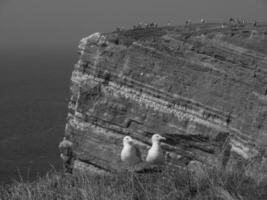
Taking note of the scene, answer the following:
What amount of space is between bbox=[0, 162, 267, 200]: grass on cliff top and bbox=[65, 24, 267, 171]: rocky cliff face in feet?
39.3

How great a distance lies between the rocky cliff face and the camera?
2161 centimetres

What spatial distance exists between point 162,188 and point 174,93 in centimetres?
1631

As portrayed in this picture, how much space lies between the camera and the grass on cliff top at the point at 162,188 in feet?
23.8

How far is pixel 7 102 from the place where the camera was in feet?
242

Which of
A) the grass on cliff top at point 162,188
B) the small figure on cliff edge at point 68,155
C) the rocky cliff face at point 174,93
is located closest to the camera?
the grass on cliff top at point 162,188

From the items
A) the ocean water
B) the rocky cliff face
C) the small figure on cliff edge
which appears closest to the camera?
the rocky cliff face

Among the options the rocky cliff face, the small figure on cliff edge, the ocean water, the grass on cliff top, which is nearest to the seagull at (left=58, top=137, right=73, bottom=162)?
the small figure on cliff edge

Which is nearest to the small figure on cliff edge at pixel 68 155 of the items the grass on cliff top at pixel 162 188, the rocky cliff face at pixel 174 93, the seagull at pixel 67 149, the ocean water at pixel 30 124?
the seagull at pixel 67 149

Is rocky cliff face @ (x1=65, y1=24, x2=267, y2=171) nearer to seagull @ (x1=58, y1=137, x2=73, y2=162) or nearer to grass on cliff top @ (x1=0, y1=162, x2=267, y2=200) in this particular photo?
seagull @ (x1=58, y1=137, x2=73, y2=162)

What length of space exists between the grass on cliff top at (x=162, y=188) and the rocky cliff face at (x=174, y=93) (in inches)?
472

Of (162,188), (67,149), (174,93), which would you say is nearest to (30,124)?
(67,149)

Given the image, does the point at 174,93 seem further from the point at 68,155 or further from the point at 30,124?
the point at 30,124

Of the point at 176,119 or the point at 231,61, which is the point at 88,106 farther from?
the point at 231,61

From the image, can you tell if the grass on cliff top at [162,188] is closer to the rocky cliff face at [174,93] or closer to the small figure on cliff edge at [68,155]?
the rocky cliff face at [174,93]
